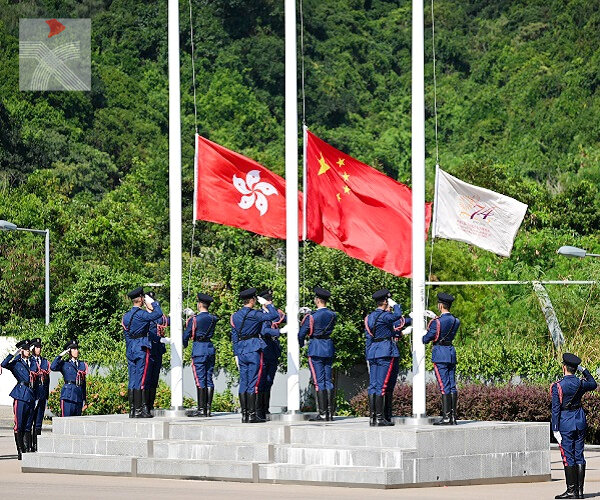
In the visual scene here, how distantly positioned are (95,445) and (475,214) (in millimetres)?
5607

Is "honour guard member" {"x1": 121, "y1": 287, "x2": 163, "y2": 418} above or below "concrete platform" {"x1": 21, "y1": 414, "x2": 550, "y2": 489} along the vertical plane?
above

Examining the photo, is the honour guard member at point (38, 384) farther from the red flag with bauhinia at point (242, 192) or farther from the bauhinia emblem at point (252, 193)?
the bauhinia emblem at point (252, 193)

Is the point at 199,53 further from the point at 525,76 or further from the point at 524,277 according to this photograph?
the point at 524,277

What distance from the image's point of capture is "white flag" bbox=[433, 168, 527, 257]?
20.2 meters

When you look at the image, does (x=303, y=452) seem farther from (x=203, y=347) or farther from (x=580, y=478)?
(x=203, y=347)

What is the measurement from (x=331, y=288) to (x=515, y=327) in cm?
666

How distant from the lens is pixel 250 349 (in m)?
20.9

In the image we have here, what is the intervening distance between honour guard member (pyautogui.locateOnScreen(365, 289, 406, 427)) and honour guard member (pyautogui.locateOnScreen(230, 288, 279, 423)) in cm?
154

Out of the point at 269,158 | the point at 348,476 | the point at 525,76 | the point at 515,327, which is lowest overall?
the point at 348,476

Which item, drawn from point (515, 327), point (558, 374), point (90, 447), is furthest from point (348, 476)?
point (515, 327)

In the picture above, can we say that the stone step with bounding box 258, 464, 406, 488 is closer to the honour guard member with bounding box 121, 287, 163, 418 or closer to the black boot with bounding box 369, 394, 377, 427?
the black boot with bounding box 369, 394, 377, 427

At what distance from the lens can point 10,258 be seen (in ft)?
164

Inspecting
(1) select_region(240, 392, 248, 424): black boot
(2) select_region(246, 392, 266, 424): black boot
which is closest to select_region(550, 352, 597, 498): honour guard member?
(2) select_region(246, 392, 266, 424): black boot
